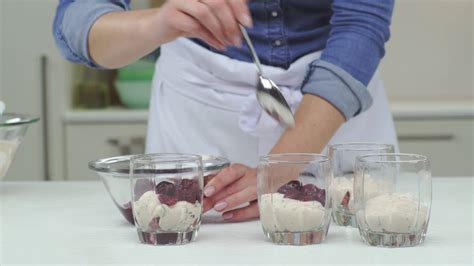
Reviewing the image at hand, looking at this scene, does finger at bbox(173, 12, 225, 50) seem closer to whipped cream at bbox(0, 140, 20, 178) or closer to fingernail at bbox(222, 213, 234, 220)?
fingernail at bbox(222, 213, 234, 220)

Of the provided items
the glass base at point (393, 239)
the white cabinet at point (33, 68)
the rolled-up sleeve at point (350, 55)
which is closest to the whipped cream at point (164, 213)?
the glass base at point (393, 239)

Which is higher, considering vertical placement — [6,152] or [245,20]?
[245,20]

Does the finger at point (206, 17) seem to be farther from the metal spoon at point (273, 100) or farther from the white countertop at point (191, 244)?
the white countertop at point (191, 244)

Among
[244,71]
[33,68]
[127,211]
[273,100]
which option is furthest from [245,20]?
[33,68]

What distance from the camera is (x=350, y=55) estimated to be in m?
1.42

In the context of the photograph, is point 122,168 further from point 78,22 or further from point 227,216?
point 78,22

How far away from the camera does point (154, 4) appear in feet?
9.66

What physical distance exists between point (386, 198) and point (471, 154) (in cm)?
181

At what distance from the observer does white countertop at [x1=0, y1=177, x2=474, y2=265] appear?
0.98 m

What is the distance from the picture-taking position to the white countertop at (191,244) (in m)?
0.98

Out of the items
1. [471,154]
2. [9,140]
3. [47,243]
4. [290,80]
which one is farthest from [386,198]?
[471,154]

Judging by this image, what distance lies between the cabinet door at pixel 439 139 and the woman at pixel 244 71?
1070 mm

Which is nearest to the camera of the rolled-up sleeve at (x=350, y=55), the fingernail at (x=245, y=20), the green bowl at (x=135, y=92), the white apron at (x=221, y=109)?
the fingernail at (x=245, y=20)

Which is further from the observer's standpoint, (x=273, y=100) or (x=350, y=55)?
(x=350, y=55)
